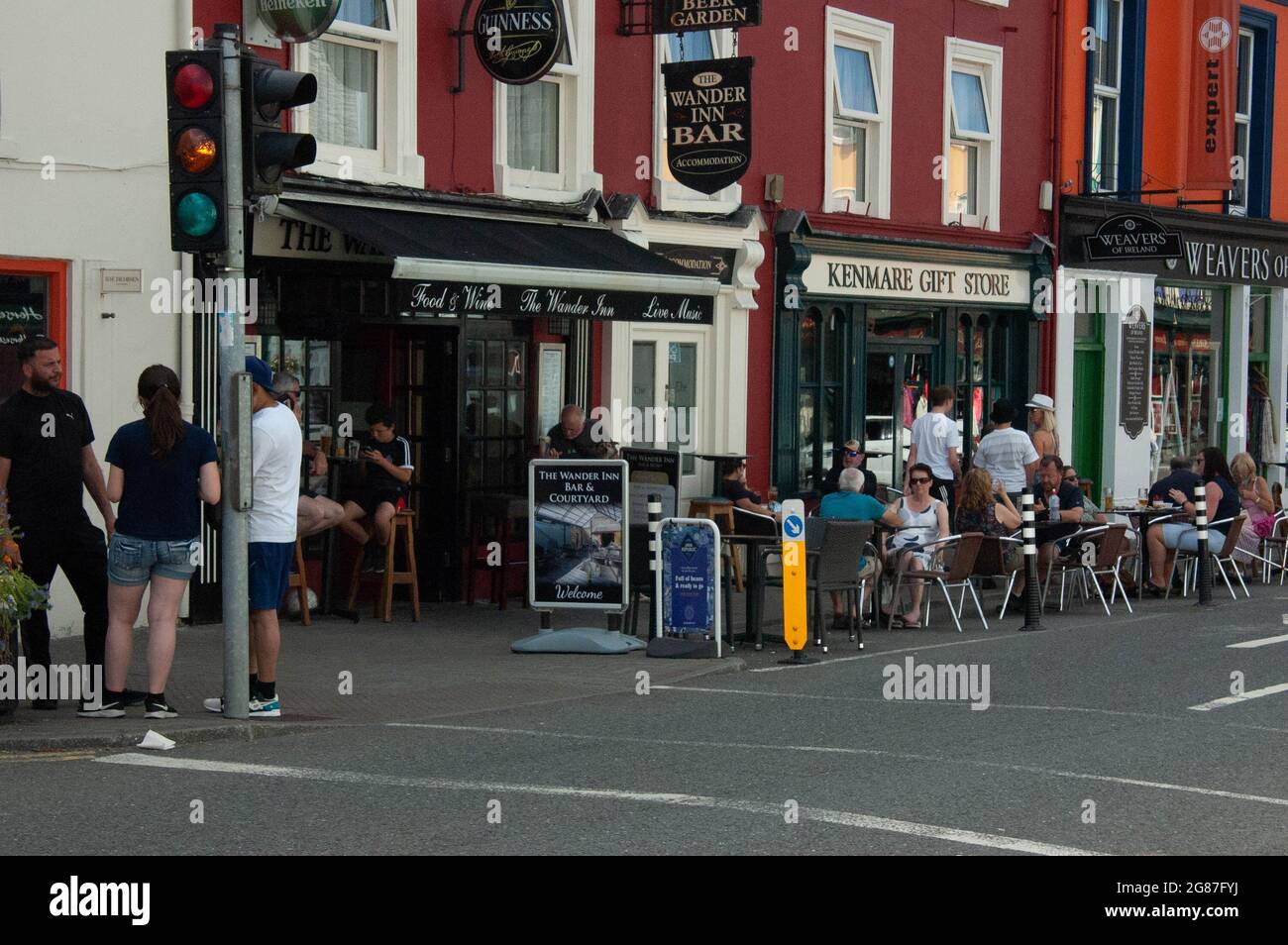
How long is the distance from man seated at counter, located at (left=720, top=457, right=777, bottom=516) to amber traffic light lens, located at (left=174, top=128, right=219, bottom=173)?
901 centimetres

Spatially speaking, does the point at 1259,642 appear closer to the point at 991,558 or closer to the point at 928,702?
the point at 991,558

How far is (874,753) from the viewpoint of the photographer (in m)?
9.77

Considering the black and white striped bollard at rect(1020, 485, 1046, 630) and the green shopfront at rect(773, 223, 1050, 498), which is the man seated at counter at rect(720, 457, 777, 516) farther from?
the black and white striped bollard at rect(1020, 485, 1046, 630)

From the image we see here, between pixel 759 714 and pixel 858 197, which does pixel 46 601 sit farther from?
pixel 858 197

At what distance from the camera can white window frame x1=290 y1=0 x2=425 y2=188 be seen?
16250 millimetres

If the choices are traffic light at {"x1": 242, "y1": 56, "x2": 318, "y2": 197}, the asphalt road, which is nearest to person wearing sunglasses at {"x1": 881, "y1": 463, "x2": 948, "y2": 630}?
the asphalt road

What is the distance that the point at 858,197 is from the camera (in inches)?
885

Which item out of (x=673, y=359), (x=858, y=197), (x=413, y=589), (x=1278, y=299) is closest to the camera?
(x=413, y=589)

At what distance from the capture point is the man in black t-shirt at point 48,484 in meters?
10.5

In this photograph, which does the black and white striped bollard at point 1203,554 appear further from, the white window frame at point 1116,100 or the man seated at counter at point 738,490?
the white window frame at point 1116,100

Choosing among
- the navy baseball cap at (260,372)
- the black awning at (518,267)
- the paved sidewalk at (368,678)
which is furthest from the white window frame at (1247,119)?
the navy baseball cap at (260,372)

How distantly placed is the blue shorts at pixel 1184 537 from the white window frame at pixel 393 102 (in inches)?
332

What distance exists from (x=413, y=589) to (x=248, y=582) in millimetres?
5200

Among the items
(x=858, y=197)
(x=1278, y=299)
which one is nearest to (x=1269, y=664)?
(x=858, y=197)
